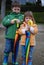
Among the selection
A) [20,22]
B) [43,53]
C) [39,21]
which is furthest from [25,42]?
[39,21]

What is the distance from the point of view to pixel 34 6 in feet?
101

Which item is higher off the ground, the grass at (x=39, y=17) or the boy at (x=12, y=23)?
the boy at (x=12, y=23)

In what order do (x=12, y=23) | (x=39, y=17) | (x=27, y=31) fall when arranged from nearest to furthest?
1. (x=27, y=31)
2. (x=12, y=23)
3. (x=39, y=17)

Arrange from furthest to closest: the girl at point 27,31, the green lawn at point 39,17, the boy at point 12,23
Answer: the green lawn at point 39,17, the boy at point 12,23, the girl at point 27,31

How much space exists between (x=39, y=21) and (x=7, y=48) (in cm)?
1899

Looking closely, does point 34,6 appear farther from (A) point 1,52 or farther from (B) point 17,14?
(B) point 17,14

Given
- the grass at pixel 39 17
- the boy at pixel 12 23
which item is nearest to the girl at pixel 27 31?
the boy at pixel 12 23

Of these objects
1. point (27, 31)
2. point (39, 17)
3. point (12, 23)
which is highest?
point (12, 23)

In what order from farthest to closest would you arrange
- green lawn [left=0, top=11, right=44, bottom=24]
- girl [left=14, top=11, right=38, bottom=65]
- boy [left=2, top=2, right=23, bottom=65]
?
green lawn [left=0, top=11, right=44, bottom=24] < boy [left=2, top=2, right=23, bottom=65] < girl [left=14, top=11, right=38, bottom=65]

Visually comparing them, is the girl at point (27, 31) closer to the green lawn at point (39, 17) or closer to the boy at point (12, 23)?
the boy at point (12, 23)

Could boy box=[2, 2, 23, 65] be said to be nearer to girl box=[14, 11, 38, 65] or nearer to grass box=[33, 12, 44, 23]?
girl box=[14, 11, 38, 65]

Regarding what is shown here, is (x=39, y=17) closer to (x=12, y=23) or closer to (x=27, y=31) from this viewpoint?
(x=12, y=23)

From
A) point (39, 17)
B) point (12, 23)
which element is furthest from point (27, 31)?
point (39, 17)

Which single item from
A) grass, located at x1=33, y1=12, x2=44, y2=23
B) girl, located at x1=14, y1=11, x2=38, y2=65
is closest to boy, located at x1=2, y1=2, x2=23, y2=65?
girl, located at x1=14, y1=11, x2=38, y2=65
